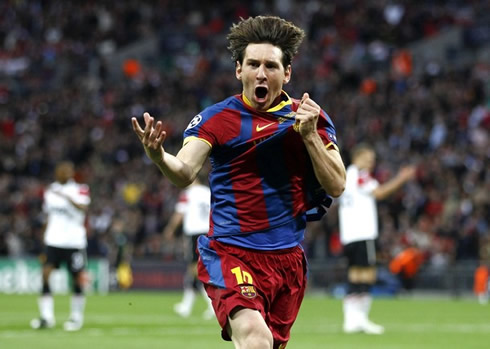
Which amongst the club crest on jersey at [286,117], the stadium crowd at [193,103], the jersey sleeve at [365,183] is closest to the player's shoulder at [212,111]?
the club crest on jersey at [286,117]

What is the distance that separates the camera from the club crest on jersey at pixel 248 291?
A: 6359 mm

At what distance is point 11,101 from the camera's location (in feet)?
134

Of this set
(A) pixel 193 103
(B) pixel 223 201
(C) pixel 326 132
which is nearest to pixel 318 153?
(C) pixel 326 132

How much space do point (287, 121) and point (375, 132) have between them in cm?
2445

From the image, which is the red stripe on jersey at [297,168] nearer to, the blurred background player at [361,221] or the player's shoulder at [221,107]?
the player's shoulder at [221,107]

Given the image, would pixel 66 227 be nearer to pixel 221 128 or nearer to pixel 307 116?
pixel 221 128

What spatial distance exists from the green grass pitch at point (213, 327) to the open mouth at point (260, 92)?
6831 millimetres

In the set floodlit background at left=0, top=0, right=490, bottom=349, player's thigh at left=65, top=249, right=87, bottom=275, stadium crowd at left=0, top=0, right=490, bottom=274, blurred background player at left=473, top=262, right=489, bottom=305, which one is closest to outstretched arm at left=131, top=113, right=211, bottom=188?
floodlit background at left=0, top=0, right=490, bottom=349

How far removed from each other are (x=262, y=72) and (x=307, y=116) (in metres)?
0.53

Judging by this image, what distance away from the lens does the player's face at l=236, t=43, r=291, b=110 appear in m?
6.45

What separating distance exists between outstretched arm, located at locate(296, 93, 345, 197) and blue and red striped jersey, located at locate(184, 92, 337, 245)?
31cm

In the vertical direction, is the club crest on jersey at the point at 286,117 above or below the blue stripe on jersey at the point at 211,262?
above

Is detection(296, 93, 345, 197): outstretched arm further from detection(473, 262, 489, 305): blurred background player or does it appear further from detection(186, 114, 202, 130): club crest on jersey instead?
detection(473, 262, 489, 305): blurred background player

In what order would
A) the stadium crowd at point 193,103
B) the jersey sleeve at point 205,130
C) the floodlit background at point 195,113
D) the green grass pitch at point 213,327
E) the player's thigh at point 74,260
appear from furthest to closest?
the stadium crowd at point 193,103, the floodlit background at point 195,113, the player's thigh at point 74,260, the green grass pitch at point 213,327, the jersey sleeve at point 205,130
